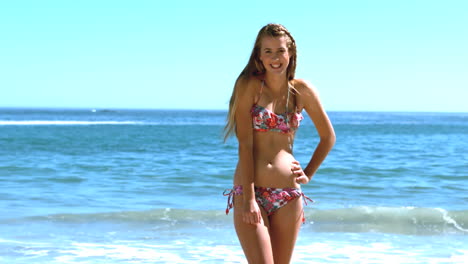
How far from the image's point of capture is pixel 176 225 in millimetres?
8320

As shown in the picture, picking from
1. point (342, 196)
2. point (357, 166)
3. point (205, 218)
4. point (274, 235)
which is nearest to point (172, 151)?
point (357, 166)

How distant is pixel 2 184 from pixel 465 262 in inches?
346

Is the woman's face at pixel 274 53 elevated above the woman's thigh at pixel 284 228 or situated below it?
above

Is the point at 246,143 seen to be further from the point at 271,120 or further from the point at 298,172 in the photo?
the point at 298,172

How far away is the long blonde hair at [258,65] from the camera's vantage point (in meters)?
3.22

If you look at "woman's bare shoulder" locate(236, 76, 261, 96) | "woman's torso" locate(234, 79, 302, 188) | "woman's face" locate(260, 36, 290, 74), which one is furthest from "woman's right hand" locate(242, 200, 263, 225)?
"woman's face" locate(260, 36, 290, 74)

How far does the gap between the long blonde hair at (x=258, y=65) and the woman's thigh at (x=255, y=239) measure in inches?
16.4

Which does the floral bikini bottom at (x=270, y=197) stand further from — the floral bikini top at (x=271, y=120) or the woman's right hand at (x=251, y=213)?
the floral bikini top at (x=271, y=120)

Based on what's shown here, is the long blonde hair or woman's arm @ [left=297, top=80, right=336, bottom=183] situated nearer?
the long blonde hair

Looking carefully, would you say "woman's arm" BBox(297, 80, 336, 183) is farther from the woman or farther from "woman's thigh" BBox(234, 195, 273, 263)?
"woman's thigh" BBox(234, 195, 273, 263)

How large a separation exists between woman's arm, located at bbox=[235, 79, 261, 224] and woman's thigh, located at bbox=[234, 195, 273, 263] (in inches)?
1.7

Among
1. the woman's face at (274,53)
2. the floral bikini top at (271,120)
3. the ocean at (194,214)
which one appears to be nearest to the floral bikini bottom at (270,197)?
the floral bikini top at (271,120)

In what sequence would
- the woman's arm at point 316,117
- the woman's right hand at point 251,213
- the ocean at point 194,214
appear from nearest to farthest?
the woman's right hand at point 251,213, the woman's arm at point 316,117, the ocean at point 194,214

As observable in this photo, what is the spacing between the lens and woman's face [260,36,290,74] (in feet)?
10.6
